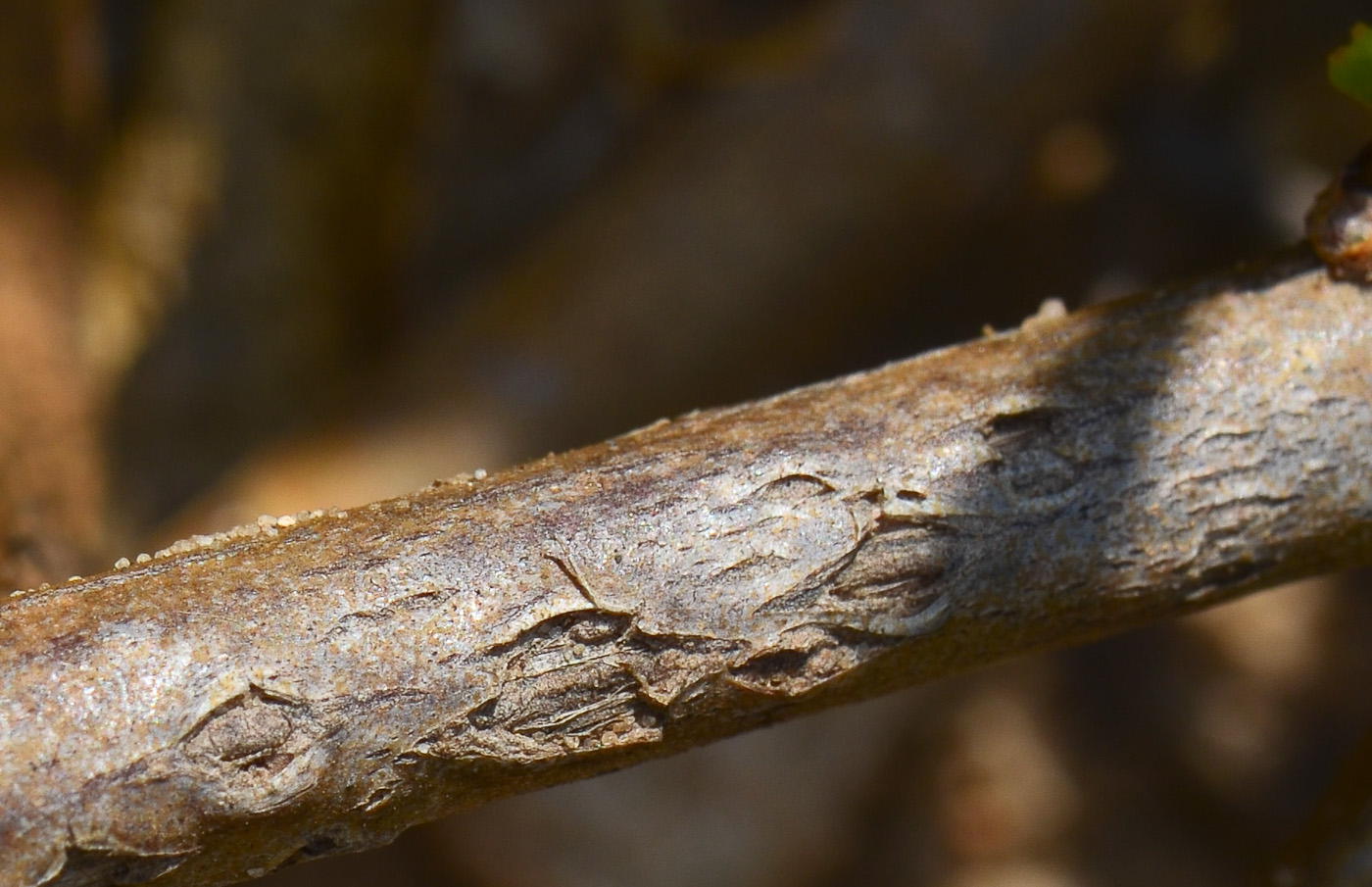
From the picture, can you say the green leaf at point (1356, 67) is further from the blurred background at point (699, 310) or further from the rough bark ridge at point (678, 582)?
the blurred background at point (699, 310)

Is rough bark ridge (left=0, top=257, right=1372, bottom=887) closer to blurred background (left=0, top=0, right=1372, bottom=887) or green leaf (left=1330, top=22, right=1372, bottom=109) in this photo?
green leaf (left=1330, top=22, right=1372, bottom=109)

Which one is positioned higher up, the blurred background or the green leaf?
the blurred background

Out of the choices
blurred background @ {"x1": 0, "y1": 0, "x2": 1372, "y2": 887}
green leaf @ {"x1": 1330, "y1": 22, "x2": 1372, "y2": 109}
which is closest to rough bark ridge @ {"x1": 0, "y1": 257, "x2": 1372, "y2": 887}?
green leaf @ {"x1": 1330, "y1": 22, "x2": 1372, "y2": 109}

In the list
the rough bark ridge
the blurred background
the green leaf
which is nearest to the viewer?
the rough bark ridge

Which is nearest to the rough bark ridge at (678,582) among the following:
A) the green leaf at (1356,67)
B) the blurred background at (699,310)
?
the green leaf at (1356,67)

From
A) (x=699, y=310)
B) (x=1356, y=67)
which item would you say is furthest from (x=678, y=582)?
(x=699, y=310)

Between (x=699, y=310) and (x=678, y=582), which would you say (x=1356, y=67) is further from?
(x=699, y=310)

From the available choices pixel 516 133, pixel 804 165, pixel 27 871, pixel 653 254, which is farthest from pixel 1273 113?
pixel 27 871
